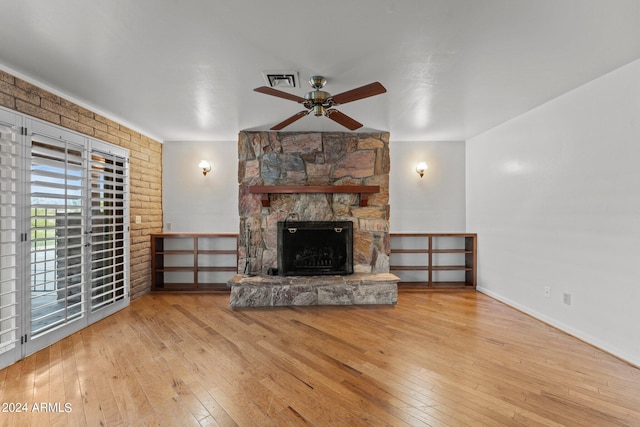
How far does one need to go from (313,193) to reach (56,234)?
2.98 metres

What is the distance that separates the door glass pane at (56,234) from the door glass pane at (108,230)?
0.18 meters

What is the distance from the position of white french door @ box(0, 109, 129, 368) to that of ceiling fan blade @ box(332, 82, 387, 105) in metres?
2.88

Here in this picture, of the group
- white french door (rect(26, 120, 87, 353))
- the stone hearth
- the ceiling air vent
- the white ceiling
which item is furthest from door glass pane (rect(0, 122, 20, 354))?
the ceiling air vent

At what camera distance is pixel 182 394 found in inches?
73.9

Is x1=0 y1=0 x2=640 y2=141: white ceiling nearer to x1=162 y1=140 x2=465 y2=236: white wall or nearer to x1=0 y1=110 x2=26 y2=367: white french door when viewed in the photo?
x1=0 y1=110 x2=26 y2=367: white french door

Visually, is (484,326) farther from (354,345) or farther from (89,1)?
(89,1)

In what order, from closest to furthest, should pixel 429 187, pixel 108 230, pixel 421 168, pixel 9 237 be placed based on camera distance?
pixel 9 237 → pixel 108 230 → pixel 421 168 → pixel 429 187

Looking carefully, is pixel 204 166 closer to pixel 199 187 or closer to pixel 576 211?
pixel 199 187

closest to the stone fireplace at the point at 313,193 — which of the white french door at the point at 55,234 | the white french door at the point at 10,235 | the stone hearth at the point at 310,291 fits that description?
the stone hearth at the point at 310,291

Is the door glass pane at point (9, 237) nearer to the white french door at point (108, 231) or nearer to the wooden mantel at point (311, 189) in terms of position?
the white french door at point (108, 231)

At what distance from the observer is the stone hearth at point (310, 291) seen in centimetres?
359

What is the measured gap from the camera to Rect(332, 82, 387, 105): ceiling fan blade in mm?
2027

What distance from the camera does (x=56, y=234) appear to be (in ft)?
8.75

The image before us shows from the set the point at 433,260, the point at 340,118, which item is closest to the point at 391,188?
the point at 433,260
